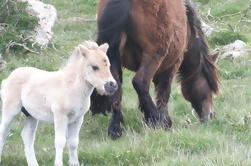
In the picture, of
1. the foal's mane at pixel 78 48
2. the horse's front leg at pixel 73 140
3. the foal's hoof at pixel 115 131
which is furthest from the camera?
the foal's hoof at pixel 115 131

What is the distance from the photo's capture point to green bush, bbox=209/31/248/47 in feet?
52.0

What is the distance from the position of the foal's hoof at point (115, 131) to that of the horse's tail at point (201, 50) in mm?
2214

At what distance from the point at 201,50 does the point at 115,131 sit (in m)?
2.51

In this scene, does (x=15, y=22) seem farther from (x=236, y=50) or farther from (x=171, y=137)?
(x=171, y=137)

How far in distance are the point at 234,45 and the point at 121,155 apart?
28.6 ft

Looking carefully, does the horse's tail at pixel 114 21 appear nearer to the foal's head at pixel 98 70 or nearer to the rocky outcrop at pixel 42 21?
the foal's head at pixel 98 70

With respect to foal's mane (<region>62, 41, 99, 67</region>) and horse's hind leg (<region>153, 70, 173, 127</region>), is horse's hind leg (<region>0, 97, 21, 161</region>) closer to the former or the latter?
foal's mane (<region>62, 41, 99, 67</region>)

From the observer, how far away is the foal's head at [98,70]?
621 centimetres

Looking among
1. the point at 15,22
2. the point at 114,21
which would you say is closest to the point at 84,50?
the point at 114,21

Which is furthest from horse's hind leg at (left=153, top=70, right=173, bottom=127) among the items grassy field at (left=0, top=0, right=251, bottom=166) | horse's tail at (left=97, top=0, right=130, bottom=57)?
horse's tail at (left=97, top=0, right=130, bottom=57)

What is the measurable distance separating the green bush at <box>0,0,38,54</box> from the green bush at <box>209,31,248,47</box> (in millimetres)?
4480

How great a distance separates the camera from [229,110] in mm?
9391

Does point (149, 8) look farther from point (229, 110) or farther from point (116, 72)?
point (229, 110)

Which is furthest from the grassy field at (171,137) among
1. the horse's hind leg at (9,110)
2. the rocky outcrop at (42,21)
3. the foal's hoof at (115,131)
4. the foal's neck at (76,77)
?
the rocky outcrop at (42,21)
